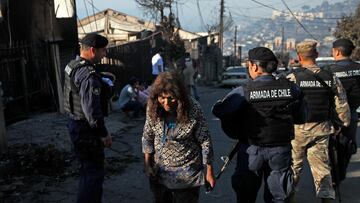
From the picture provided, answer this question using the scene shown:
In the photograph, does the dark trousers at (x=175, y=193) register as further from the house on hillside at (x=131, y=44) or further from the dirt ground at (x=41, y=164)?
the house on hillside at (x=131, y=44)

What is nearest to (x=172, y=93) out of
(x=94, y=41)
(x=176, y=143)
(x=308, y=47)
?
(x=176, y=143)

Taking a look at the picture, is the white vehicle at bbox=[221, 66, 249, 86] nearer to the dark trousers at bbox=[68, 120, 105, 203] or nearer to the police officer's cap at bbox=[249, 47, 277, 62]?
the dark trousers at bbox=[68, 120, 105, 203]

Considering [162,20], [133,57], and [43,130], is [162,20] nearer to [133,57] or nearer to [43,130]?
[133,57]

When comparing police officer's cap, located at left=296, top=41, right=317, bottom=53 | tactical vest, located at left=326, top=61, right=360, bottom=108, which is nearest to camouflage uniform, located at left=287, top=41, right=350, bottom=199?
police officer's cap, located at left=296, top=41, right=317, bottom=53

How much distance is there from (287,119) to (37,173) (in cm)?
353

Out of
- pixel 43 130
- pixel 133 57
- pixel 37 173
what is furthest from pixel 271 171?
pixel 133 57

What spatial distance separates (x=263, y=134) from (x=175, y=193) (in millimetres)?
844

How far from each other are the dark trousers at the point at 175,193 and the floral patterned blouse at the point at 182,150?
0.05m

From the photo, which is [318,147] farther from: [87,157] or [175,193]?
[87,157]

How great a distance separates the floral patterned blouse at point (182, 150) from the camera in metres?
3.34

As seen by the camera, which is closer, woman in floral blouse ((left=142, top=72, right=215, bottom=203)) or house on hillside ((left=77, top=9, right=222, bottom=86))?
woman in floral blouse ((left=142, top=72, right=215, bottom=203))

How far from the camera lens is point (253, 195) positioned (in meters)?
3.79

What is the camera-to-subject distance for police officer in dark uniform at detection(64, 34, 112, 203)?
3.93 m

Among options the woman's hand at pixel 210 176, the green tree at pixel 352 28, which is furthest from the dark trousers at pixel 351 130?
the green tree at pixel 352 28
